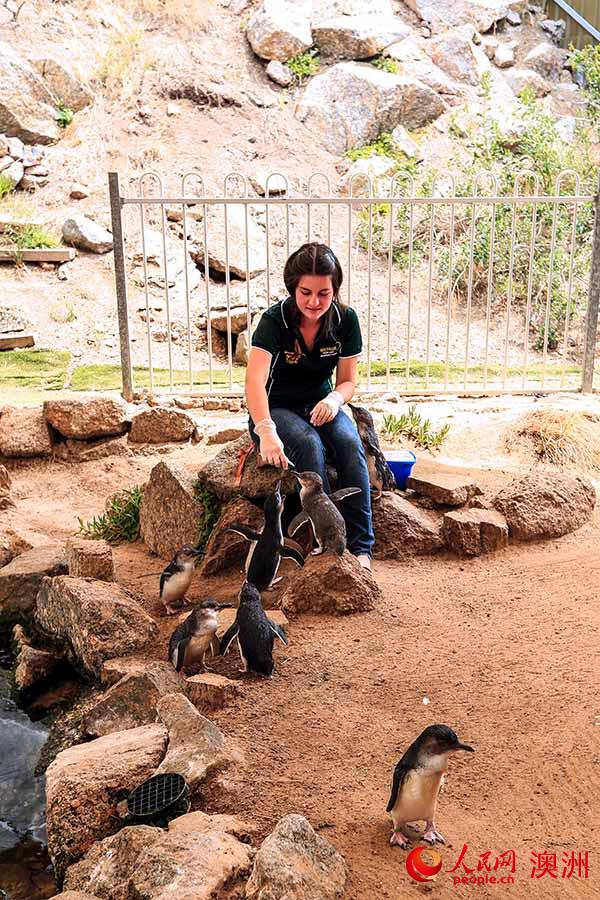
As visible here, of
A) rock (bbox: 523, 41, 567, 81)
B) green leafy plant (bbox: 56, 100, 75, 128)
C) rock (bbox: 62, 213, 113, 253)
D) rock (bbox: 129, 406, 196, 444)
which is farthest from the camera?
rock (bbox: 523, 41, 567, 81)

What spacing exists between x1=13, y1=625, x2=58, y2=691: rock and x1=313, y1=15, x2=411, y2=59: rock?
1462 centimetres

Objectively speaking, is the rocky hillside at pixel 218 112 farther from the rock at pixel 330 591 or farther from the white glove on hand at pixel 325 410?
the rock at pixel 330 591

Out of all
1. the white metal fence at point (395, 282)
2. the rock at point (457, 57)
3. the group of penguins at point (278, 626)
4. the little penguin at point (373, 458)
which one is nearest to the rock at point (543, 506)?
the little penguin at point (373, 458)

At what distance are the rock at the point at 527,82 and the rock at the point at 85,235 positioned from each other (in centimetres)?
922

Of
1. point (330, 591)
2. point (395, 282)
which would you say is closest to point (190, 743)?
point (330, 591)

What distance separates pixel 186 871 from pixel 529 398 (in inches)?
293

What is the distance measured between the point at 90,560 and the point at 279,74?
44.4 feet

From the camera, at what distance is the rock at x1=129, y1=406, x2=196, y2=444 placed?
7953 millimetres

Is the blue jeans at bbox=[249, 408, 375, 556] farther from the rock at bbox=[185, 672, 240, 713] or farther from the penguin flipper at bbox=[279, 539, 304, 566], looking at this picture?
the rock at bbox=[185, 672, 240, 713]

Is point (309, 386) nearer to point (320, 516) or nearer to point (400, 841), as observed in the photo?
point (320, 516)

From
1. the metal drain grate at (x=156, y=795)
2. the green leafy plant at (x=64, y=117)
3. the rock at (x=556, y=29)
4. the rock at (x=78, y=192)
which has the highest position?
the rock at (x=556, y=29)

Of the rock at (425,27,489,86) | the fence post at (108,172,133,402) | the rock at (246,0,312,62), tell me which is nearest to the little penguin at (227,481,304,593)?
the fence post at (108,172,133,402)

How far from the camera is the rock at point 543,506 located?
5648 mm

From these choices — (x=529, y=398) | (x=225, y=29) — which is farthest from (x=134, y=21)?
(x=529, y=398)
